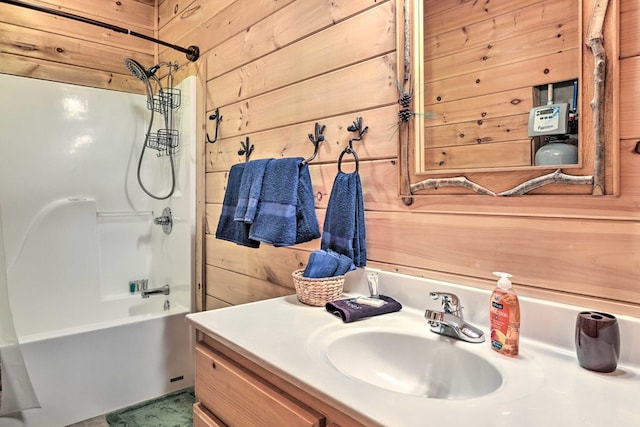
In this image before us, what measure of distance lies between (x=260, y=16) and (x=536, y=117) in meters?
1.36

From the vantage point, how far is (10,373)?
1707 mm

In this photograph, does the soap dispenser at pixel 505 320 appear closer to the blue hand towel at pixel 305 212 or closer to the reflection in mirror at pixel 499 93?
the reflection in mirror at pixel 499 93

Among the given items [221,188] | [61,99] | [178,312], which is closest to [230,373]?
[221,188]

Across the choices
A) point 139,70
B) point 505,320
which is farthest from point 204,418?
point 139,70

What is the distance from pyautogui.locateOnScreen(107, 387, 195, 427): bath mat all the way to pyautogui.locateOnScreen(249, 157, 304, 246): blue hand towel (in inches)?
46.7

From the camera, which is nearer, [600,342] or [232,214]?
[600,342]

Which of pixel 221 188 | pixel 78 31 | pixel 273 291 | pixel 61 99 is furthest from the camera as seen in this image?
pixel 78 31

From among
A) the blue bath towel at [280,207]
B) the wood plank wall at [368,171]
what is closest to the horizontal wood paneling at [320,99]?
the wood plank wall at [368,171]

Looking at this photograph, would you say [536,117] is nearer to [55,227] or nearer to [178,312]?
[178,312]

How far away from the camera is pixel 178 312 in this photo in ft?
7.63

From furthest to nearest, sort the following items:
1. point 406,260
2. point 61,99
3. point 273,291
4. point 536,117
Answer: point 61,99, point 273,291, point 406,260, point 536,117

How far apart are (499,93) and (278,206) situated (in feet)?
2.52

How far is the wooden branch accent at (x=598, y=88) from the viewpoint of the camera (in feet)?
2.80

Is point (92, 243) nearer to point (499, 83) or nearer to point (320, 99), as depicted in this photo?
point (320, 99)
